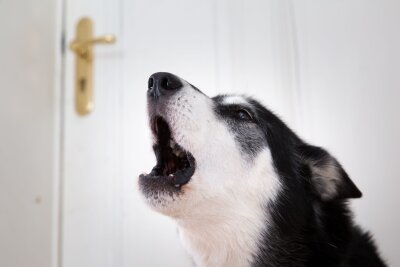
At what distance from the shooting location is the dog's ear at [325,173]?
3.23ft

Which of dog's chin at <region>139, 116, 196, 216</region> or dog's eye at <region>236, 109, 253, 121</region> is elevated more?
dog's eye at <region>236, 109, 253, 121</region>

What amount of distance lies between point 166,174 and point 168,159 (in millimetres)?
44

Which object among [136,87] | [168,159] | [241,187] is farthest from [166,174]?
[136,87]

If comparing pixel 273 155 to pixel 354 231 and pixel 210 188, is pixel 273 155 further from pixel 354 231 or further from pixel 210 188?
pixel 354 231

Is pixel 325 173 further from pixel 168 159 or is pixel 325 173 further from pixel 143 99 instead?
pixel 143 99

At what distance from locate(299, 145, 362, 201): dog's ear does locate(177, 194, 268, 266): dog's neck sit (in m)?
0.21

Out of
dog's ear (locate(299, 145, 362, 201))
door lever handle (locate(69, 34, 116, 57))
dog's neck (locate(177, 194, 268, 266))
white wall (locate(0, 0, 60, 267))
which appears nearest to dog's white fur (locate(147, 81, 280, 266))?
Answer: dog's neck (locate(177, 194, 268, 266))

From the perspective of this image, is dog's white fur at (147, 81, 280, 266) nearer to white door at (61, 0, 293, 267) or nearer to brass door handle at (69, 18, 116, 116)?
white door at (61, 0, 293, 267)

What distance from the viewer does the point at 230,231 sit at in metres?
0.90

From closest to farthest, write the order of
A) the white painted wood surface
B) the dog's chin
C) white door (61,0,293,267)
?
1. the dog's chin
2. the white painted wood surface
3. white door (61,0,293,267)

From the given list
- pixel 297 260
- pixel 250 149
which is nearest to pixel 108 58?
pixel 250 149

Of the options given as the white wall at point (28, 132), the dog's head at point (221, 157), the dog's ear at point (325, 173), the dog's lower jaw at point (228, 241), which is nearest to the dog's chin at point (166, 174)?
the dog's head at point (221, 157)

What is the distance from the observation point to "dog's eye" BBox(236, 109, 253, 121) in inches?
39.2

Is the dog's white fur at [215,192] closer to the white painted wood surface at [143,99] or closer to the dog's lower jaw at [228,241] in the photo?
the dog's lower jaw at [228,241]
